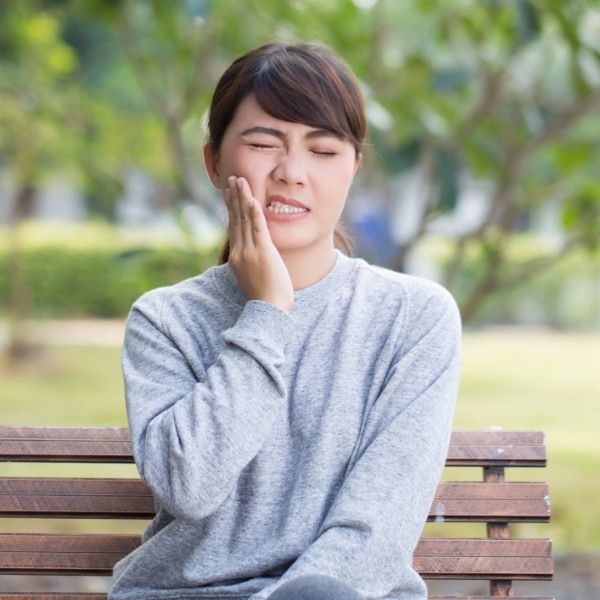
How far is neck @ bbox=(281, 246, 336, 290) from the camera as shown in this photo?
2373 mm

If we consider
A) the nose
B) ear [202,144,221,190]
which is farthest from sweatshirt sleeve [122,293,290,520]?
ear [202,144,221,190]

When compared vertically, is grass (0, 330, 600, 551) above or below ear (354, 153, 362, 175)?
below

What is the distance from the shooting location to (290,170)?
2266 mm

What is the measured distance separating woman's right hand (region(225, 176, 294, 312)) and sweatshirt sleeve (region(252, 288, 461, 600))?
10.1 inches

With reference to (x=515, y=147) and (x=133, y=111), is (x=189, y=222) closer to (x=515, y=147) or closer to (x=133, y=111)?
(x=515, y=147)

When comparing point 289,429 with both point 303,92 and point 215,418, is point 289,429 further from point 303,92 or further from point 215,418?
point 303,92

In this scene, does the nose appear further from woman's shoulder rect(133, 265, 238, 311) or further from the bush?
the bush

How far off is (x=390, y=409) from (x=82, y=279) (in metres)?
15.4

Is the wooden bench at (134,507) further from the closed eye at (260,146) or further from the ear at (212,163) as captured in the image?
the closed eye at (260,146)

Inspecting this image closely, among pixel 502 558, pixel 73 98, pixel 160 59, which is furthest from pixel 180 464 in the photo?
pixel 73 98

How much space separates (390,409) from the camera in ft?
7.28

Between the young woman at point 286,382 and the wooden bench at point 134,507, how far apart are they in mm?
384

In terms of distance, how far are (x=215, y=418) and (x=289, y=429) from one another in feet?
0.67

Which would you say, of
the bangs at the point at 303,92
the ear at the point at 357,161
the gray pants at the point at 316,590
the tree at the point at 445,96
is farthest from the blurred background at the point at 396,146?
the gray pants at the point at 316,590
